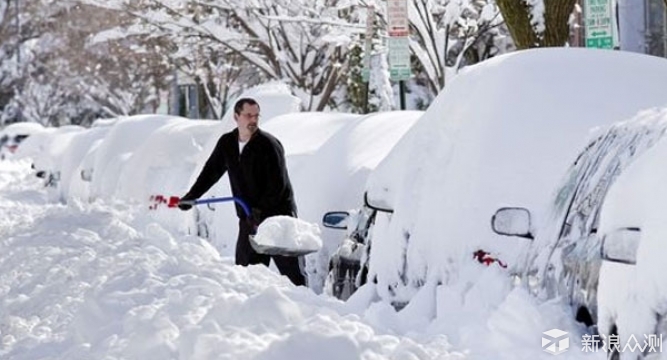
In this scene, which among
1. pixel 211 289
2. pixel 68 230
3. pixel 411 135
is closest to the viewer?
pixel 211 289

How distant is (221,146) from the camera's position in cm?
1039

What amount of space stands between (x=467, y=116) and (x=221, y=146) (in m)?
3.11

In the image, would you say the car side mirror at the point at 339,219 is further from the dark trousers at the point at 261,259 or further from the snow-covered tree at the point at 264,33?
the snow-covered tree at the point at 264,33

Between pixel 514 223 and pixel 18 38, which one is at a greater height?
pixel 18 38

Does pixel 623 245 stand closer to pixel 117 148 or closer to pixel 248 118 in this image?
pixel 248 118

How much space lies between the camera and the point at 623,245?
4.51m

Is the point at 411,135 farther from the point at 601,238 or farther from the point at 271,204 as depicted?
the point at 601,238

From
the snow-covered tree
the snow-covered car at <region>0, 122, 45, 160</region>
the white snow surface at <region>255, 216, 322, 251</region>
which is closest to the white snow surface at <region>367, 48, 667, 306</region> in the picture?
the white snow surface at <region>255, 216, 322, 251</region>

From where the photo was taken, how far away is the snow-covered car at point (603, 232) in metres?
4.47

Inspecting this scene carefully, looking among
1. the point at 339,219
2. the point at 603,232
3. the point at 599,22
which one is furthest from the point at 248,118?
the point at 603,232

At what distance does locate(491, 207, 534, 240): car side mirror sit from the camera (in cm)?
643

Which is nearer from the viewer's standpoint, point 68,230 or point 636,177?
point 636,177

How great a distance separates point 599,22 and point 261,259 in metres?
4.72

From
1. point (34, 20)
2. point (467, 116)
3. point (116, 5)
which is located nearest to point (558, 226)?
point (467, 116)
